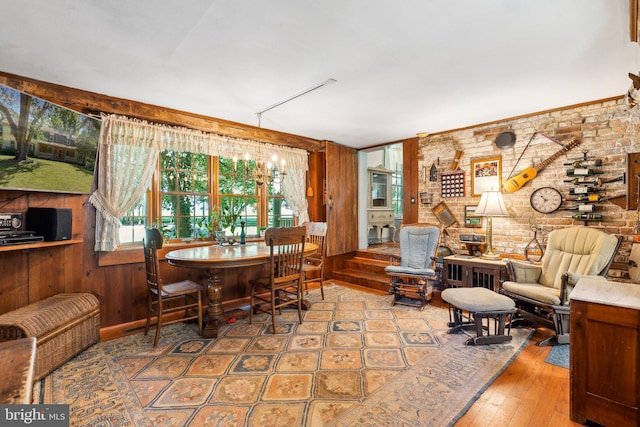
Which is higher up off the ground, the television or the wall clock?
the television

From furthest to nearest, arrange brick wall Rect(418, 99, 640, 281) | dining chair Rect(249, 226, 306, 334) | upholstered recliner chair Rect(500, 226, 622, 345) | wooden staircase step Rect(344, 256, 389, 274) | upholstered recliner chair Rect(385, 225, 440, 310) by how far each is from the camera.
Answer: wooden staircase step Rect(344, 256, 389, 274) < upholstered recliner chair Rect(385, 225, 440, 310) < brick wall Rect(418, 99, 640, 281) < dining chair Rect(249, 226, 306, 334) < upholstered recliner chair Rect(500, 226, 622, 345)

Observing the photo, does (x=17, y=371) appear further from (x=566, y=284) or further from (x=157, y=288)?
(x=566, y=284)

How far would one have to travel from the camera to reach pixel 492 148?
13.2 feet

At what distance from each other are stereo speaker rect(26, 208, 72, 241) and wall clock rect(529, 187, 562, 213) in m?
4.95

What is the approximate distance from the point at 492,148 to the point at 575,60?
1.70 m

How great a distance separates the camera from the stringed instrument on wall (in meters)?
3.43

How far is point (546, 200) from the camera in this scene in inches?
141

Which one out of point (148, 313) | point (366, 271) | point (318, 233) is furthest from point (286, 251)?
point (366, 271)

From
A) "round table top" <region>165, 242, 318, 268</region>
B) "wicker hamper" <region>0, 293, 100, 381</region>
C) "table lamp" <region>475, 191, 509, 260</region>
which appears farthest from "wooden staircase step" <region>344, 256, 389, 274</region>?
"wicker hamper" <region>0, 293, 100, 381</region>

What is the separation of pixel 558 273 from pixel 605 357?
1.68 meters

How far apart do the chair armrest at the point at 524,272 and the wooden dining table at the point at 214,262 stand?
2244 millimetres

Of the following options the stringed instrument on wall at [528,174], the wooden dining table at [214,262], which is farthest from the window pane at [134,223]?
the stringed instrument on wall at [528,174]

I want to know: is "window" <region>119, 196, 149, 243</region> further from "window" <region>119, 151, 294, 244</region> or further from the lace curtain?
the lace curtain

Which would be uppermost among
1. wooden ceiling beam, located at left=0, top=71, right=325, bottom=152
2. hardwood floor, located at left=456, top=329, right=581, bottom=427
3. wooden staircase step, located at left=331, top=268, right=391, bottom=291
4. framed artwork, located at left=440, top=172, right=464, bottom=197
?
wooden ceiling beam, located at left=0, top=71, right=325, bottom=152
